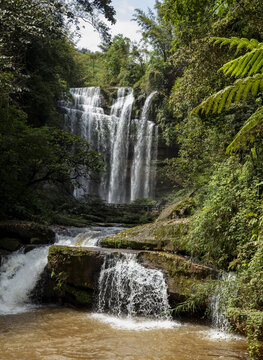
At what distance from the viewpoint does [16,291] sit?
7.06 meters

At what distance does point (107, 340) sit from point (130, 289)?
5.20 feet

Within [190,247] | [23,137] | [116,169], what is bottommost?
[190,247]

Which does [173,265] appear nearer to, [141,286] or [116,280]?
[141,286]

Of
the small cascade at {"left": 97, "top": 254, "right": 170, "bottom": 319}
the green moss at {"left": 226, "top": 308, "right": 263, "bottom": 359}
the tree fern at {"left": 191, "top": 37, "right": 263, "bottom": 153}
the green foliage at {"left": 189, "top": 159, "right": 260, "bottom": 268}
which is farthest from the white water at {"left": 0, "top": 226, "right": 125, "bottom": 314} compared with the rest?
the tree fern at {"left": 191, "top": 37, "right": 263, "bottom": 153}

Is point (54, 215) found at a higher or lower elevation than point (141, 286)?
higher

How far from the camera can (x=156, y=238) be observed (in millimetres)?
7422

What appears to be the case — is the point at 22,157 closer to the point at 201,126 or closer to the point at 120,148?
the point at 201,126

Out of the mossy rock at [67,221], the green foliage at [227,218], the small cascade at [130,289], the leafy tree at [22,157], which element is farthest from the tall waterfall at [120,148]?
the green foliage at [227,218]

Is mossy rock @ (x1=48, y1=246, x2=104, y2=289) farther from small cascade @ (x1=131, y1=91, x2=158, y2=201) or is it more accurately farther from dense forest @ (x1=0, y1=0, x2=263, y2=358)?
small cascade @ (x1=131, y1=91, x2=158, y2=201)

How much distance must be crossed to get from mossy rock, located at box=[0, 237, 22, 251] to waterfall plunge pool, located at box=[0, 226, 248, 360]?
103 cm

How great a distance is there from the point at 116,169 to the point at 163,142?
168 inches

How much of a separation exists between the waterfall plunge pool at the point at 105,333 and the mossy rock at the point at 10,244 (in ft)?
3.38

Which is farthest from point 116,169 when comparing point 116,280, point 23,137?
point 116,280

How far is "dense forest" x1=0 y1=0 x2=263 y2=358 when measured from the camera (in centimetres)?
432
